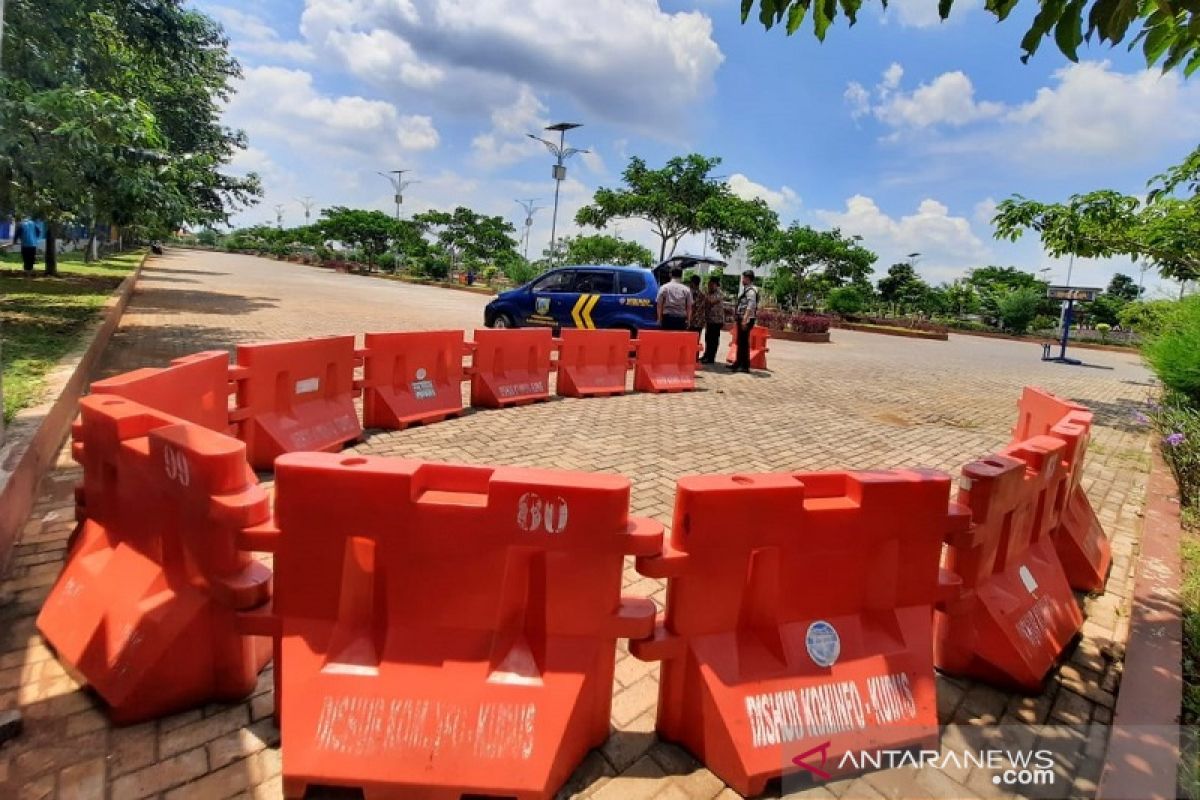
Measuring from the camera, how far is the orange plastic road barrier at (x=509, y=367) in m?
7.83

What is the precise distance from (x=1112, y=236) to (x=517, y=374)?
10.1m

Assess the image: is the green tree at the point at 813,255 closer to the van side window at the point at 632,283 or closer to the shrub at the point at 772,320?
the shrub at the point at 772,320

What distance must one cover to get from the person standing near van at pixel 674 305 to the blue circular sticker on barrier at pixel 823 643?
954cm

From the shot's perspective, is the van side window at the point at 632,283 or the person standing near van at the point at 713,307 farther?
the van side window at the point at 632,283

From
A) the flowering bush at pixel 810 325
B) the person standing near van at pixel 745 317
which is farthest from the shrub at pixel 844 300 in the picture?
the person standing near van at pixel 745 317

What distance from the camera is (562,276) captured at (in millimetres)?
13969

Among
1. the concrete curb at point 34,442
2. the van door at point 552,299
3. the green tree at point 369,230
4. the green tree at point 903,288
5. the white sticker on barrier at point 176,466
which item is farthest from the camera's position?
the green tree at point 369,230

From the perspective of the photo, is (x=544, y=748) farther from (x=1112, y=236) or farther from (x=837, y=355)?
(x=837, y=355)

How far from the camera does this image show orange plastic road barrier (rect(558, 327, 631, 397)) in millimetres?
8969

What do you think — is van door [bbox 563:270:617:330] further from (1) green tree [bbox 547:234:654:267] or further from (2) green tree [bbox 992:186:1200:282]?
(1) green tree [bbox 547:234:654:267]

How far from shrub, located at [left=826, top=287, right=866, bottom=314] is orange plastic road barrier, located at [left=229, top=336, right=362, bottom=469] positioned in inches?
1435

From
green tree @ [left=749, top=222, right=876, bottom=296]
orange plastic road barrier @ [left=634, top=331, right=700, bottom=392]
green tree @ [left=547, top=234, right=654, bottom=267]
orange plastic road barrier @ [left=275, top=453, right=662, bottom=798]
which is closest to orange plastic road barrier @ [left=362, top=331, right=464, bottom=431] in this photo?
orange plastic road barrier @ [left=634, top=331, right=700, bottom=392]

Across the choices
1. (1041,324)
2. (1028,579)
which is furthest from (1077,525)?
(1041,324)

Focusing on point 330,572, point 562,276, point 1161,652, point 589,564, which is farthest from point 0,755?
point 562,276
